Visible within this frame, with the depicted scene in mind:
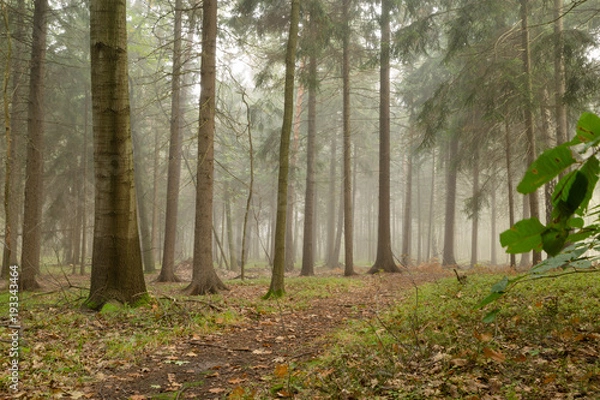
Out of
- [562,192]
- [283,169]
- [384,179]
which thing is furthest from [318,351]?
[384,179]

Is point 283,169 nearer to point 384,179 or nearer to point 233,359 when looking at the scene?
point 233,359

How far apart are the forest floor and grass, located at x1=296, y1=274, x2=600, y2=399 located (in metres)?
0.01

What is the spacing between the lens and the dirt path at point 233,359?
4.08 metres

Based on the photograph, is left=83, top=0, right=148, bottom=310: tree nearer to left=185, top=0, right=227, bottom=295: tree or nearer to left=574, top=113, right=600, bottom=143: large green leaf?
left=185, top=0, right=227, bottom=295: tree

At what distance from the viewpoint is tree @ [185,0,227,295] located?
402 inches

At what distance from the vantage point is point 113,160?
6.82 m

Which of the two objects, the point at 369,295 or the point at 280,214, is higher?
the point at 280,214

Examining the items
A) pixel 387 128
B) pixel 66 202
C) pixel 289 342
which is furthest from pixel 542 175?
pixel 66 202

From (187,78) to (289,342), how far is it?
2068 centimetres

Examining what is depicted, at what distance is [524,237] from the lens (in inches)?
33.8

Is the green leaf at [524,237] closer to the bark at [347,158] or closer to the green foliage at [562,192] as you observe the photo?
the green foliage at [562,192]

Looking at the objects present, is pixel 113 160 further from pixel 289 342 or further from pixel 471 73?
pixel 471 73

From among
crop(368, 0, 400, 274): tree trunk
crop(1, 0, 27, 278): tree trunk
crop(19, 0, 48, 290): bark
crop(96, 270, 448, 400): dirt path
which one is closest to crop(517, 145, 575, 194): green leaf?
crop(96, 270, 448, 400): dirt path

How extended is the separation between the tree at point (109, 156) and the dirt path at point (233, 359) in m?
2.02
